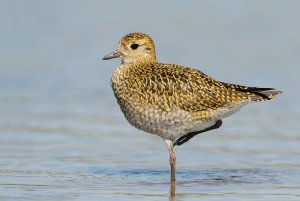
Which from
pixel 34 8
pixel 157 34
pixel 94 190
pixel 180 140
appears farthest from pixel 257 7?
pixel 94 190

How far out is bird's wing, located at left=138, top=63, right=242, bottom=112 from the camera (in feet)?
33.7

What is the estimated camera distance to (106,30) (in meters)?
17.5

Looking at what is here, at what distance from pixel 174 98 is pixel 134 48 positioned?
102 centimetres

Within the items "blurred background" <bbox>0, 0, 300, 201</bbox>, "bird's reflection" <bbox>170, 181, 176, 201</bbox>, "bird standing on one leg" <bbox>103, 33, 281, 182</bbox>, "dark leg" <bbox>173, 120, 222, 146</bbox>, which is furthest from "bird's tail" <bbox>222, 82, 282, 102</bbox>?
"bird's reflection" <bbox>170, 181, 176, 201</bbox>

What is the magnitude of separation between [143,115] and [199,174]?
3.15 ft

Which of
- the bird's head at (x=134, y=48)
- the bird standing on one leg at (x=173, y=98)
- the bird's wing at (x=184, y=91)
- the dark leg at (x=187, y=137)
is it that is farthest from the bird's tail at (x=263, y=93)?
the bird's head at (x=134, y=48)

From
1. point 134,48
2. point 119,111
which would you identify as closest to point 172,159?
point 134,48

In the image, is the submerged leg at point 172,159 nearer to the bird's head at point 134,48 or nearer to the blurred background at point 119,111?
the blurred background at point 119,111

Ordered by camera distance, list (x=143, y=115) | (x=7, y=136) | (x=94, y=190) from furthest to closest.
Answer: (x=7, y=136), (x=143, y=115), (x=94, y=190)

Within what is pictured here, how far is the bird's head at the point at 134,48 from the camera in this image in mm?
10891

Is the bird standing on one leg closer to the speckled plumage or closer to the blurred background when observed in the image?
the speckled plumage

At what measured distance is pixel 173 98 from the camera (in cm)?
1028

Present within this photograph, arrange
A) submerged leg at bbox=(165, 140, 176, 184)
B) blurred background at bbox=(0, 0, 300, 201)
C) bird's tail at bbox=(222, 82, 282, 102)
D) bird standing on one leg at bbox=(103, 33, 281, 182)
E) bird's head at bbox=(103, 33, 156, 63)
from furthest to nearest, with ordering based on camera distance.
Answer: bird's head at bbox=(103, 33, 156, 63) < bird's tail at bbox=(222, 82, 282, 102) < bird standing on one leg at bbox=(103, 33, 281, 182) < submerged leg at bbox=(165, 140, 176, 184) < blurred background at bbox=(0, 0, 300, 201)

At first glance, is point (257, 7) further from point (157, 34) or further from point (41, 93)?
point (41, 93)
